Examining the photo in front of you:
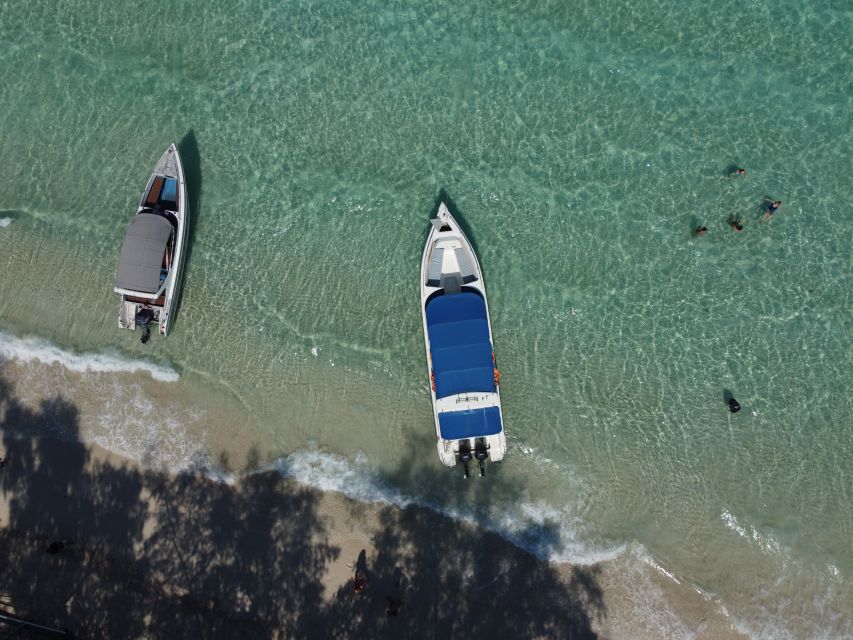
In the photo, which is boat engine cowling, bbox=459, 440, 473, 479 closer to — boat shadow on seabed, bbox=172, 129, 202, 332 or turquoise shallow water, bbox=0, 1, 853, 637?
turquoise shallow water, bbox=0, 1, 853, 637

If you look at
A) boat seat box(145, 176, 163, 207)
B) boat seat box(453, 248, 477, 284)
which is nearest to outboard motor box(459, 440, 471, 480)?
boat seat box(453, 248, 477, 284)

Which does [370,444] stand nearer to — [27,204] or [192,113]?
[192,113]

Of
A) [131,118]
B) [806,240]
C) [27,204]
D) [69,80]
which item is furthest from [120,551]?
[806,240]

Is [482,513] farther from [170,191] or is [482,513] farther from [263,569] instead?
[170,191]

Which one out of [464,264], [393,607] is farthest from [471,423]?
[393,607]

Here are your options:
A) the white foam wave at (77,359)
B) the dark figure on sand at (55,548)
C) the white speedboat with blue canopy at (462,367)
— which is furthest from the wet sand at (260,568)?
the white speedboat with blue canopy at (462,367)

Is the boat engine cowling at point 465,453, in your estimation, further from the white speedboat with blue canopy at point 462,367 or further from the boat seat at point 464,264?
the boat seat at point 464,264
